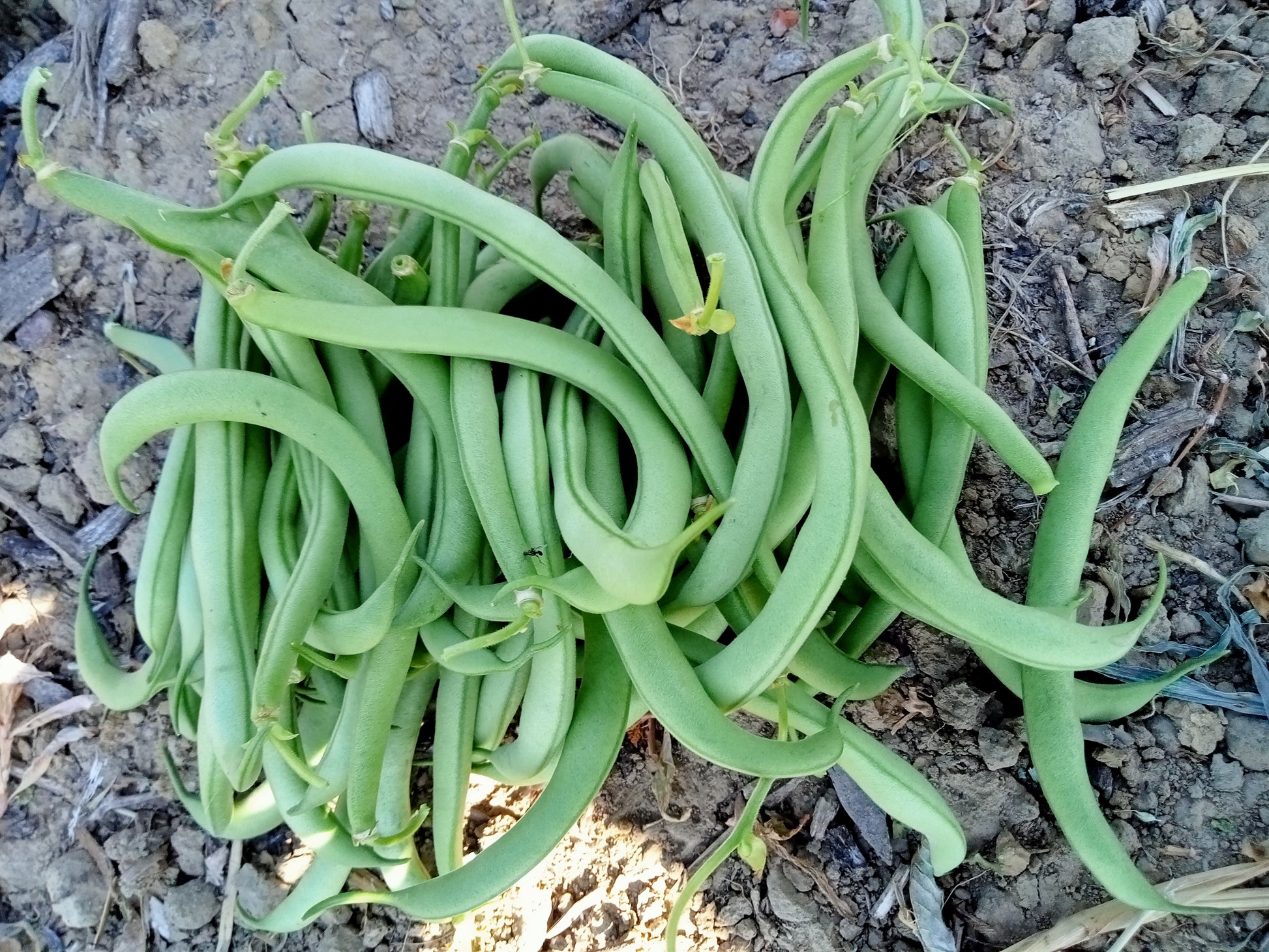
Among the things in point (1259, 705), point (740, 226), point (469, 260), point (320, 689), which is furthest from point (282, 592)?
point (1259, 705)

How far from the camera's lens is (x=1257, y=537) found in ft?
5.18

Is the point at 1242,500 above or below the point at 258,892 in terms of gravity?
above

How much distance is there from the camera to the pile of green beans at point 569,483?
1.25 m

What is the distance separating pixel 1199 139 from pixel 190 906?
2.43 m

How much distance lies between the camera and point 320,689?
1431 millimetres

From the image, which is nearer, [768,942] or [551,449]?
[551,449]

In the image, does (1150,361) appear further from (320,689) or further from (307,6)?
(307,6)

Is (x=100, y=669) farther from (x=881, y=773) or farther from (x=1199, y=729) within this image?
(x=1199, y=729)

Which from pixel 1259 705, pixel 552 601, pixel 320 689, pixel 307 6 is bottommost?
pixel 1259 705

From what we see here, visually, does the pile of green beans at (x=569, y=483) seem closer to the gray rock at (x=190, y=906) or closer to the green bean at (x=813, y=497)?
the green bean at (x=813, y=497)

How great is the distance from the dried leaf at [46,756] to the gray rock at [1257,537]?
2.24m

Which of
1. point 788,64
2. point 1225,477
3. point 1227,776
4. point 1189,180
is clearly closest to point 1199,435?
point 1225,477

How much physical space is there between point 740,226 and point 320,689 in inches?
39.9

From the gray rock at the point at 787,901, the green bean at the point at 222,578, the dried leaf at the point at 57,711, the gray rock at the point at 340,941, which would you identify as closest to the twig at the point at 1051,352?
the gray rock at the point at 787,901
